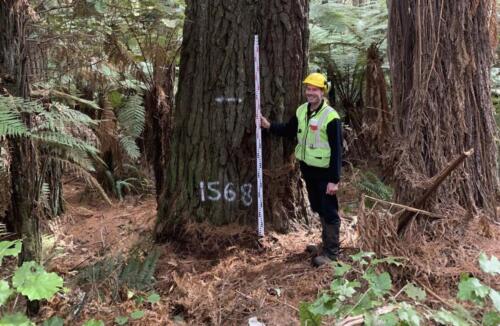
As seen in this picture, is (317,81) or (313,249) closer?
(317,81)

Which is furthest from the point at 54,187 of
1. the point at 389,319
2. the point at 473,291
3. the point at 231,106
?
the point at 473,291

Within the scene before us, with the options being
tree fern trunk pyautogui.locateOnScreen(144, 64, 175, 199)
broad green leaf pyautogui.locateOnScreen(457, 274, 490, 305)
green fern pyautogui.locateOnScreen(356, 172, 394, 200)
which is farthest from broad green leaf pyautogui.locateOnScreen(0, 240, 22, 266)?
green fern pyautogui.locateOnScreen(356, 172, 394, 200)

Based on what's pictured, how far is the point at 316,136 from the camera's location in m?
3.78

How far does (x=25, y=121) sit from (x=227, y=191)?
5.29ft

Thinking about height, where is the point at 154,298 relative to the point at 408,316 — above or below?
below

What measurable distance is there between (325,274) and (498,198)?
71.6 inches

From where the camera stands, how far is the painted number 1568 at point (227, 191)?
13.2 ft

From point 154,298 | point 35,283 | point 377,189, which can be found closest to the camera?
point 35,283

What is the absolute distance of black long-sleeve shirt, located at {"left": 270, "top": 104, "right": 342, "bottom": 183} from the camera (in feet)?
12.2

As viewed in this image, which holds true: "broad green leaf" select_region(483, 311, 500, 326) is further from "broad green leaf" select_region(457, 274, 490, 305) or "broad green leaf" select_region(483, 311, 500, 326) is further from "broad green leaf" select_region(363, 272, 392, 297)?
"broad green leaf" select_region(363, 272, 392, 297)

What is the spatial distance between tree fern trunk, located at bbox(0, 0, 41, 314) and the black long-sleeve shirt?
69.9 inches

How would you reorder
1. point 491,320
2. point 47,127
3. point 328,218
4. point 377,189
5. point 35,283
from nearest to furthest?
point 35,283 → point 491,320 → point 47,127 → point 328,218 → point 377,189

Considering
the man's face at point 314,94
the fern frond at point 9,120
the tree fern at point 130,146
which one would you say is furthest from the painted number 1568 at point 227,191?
the fern frond at point 9,120

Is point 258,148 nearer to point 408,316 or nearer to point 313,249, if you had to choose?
point 313,249
